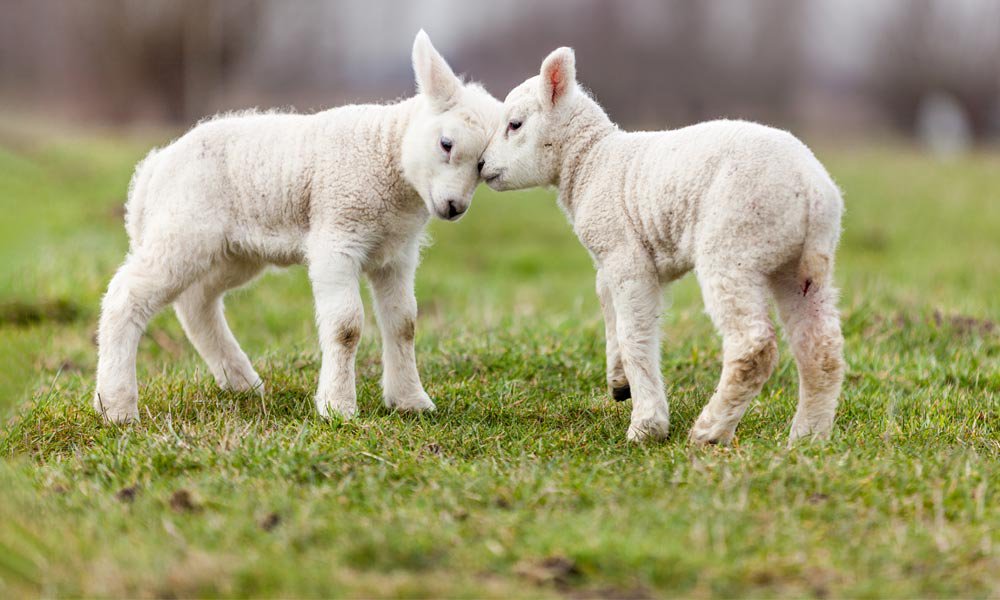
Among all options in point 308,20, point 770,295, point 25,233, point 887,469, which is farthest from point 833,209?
point 308,20

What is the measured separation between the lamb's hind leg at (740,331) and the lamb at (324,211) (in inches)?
53.0

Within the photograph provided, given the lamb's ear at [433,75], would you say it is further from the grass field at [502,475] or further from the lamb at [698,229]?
the grass field at [502,475]

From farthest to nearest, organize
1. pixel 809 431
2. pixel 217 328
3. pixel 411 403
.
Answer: pixel 217 328, pixel 411 403, pixel 809 431

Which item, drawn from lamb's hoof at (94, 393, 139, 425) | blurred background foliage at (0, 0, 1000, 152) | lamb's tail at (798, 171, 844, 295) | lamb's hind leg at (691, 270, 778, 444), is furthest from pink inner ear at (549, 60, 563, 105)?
blurred background foliage at (0, 0, 1000, 152)

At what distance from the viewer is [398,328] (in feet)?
18.9

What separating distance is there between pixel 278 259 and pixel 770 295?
2445 millimetres

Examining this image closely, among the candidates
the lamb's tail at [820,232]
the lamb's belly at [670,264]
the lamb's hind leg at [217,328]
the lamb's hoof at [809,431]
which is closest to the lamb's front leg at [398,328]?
the lamb's hind leg at [217,328]

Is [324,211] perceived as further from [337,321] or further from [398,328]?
[398,328]

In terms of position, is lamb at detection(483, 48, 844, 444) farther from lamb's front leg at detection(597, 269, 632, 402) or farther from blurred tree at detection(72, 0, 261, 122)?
blurred tree at detection(72, 0, 261, 122)

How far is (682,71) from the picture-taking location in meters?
33.2

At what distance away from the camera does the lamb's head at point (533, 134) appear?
5.40 metres

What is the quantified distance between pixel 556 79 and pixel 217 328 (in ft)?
7.48

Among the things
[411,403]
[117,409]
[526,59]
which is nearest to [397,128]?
[411,403]

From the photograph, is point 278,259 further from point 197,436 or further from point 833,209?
point 833,209
